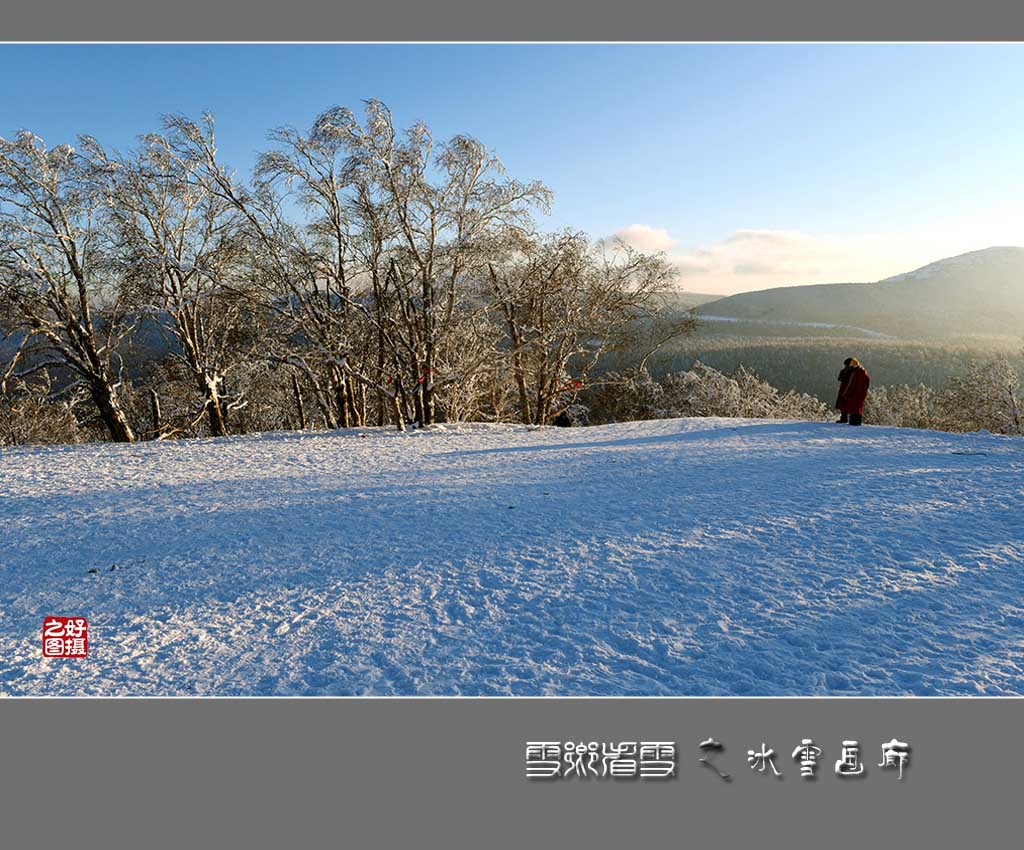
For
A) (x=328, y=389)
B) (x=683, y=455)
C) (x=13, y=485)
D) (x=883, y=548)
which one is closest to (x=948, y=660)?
(x=883, y=548)

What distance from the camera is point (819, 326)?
500 ft

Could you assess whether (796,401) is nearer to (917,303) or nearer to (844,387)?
(844,387)

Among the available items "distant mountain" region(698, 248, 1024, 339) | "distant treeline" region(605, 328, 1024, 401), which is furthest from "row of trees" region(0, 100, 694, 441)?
"distant mountain" region(698, 248, 1024, 339)

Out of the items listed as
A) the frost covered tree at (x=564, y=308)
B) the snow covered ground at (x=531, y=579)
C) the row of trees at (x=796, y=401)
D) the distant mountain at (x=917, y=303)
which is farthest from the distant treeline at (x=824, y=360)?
the snow covered ground at (x=531, y=579)

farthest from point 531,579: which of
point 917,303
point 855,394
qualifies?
point 917,303

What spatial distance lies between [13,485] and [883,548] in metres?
12.3

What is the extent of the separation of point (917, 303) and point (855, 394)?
18137 cm

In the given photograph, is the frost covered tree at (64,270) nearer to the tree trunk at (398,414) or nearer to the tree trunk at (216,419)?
the tree trunk at (216,419)

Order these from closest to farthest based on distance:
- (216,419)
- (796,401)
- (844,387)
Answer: (844,387) → (216,419) → (796,401)

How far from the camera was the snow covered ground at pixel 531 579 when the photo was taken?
3389 millimetres

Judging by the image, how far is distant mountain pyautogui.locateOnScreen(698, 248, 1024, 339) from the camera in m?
123

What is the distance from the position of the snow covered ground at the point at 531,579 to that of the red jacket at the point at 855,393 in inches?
173

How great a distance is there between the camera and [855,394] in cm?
1390

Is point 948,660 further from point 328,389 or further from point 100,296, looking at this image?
point 328,389
